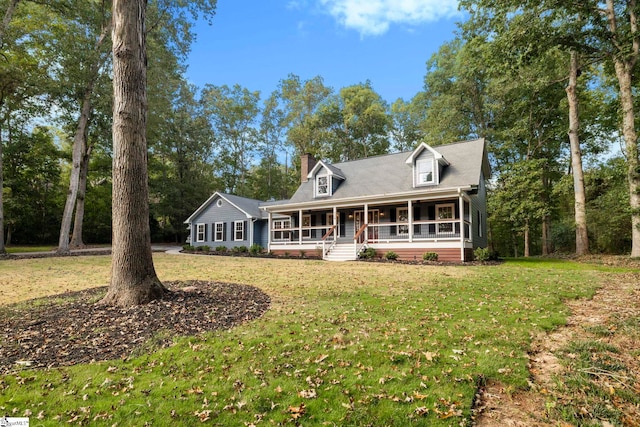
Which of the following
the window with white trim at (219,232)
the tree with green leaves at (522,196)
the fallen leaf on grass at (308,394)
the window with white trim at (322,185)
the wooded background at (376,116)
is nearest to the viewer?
the fallen leaf on grass at (308,394)

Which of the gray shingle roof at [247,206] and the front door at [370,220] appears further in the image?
the gray shingle roof at [247,206]

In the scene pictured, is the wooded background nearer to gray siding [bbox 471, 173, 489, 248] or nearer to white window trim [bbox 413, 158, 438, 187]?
gray siding [bbox 471, 173, 489, 248]

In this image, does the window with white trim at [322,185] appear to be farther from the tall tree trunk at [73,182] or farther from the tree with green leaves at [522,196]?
the tall tree trunk at [73,182]

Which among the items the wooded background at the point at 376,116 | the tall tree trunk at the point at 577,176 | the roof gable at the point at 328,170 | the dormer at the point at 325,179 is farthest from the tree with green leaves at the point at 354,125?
the tall tree trunk at the point at 577,176

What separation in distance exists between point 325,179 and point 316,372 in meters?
17.7

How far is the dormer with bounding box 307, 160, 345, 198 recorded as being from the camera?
20.2 metres

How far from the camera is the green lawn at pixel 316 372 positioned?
2721 millimetres

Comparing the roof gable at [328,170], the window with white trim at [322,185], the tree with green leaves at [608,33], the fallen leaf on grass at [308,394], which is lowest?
the fallen leaf on grass at [308,394]

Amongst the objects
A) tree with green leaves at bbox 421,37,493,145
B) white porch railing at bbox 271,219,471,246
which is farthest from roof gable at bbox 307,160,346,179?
tree with green leaves at bbox 421,37,493,145

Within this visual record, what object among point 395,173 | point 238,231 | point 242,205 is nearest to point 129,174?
point 395,173

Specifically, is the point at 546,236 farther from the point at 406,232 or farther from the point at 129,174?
the point at 129,174

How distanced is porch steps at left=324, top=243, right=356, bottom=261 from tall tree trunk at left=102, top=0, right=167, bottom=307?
11511 mm

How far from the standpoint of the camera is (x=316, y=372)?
3.41 meters

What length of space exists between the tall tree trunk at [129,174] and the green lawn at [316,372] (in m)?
2.17
